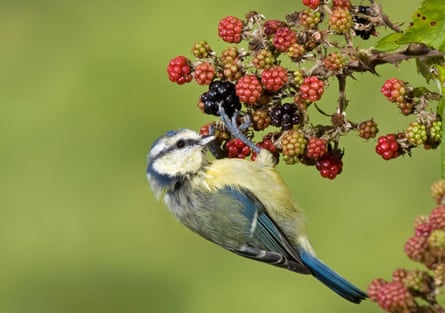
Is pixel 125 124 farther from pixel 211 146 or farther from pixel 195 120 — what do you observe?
pixel 211 146

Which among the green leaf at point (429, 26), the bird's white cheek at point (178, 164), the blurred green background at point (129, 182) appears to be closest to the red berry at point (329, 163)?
the green leaf at point (429, 26)

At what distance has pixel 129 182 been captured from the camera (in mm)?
6266

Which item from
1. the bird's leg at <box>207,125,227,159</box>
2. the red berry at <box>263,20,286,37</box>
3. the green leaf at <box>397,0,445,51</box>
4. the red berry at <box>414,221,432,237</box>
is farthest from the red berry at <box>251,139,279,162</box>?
the red berry at <box>414,221,432,237</box>

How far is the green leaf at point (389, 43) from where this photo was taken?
2703 millimetres

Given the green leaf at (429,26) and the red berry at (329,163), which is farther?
the red berry at (329,163)

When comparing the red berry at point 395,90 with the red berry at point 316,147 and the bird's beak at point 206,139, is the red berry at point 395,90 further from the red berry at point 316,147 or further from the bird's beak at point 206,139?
the bird's beak at point 206,139

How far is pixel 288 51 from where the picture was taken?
9.39ft

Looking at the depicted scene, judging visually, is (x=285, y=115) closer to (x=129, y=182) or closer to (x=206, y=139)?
(x=206, y=139)

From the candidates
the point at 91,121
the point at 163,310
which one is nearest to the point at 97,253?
the point at 163,310

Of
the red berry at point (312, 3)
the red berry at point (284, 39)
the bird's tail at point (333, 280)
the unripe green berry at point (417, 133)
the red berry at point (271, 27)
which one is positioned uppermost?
the red berry at point (312, 3)

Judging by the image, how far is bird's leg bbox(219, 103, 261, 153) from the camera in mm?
3070

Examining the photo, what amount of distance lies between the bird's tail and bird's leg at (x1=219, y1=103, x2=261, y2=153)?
785mm

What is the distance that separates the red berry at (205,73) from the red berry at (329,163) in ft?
1.46

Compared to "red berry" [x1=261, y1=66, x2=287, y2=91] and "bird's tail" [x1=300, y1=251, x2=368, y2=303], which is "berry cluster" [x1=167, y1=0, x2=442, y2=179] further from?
"bird's tail" [x1=300, y1=251, x2=368, y2=303]
